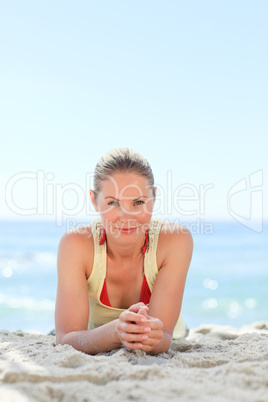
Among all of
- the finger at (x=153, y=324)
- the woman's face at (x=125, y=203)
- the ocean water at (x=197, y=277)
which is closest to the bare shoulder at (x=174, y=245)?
the woman's face at (x=125, y=203)

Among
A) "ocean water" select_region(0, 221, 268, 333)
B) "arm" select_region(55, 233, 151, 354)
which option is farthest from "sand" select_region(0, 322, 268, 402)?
"ocean water" select_region(0, 221, 268, 333)

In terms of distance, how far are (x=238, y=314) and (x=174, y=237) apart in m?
8.33

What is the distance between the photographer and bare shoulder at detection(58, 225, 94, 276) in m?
2.54

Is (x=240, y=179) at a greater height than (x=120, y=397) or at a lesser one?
greater

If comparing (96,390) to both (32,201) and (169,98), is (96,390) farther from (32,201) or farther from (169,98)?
(169,98)

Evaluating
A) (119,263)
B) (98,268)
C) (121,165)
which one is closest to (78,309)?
(98,268)

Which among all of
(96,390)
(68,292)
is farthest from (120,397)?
(68,292)

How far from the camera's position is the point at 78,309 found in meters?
2.44

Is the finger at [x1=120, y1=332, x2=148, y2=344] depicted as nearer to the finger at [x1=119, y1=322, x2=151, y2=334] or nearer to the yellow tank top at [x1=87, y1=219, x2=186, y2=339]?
the finger at [x1=119, y1=322, x2=151, y2=334]

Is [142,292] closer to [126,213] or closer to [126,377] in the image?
[126,213]

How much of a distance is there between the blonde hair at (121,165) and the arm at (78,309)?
376 millimetres

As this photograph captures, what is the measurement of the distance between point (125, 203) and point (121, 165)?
0.25 meters

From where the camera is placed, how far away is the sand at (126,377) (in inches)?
54.6

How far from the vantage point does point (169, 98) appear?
84.5ft
